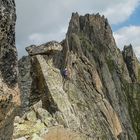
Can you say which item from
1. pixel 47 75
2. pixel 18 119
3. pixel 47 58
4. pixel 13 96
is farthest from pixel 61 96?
pixel 13 96

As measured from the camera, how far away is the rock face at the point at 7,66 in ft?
36.4

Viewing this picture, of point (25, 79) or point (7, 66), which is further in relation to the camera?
point (25, 79)

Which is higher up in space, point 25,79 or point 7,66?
point 25,79

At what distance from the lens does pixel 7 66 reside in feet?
37.0

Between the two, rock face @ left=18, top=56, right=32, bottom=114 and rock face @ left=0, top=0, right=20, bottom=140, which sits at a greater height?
rock face @ left=18, top=56, right=32, bottom=114

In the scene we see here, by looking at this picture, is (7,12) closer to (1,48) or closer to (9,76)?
(1,48)

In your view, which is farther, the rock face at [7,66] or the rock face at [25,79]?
the rock face at [25,79]

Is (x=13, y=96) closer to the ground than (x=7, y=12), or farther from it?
closer to the ground

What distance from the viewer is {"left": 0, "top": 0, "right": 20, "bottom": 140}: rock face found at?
1111cm

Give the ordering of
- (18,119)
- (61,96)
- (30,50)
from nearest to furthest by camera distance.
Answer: (18,119), (61,96), (30,50)

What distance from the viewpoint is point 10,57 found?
11375 millimetres

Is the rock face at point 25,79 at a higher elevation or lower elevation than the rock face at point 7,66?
higher

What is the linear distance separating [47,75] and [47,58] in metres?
3.22

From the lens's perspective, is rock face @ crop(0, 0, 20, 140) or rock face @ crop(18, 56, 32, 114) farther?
rock face @ crop(18, 56, 32, 114)
